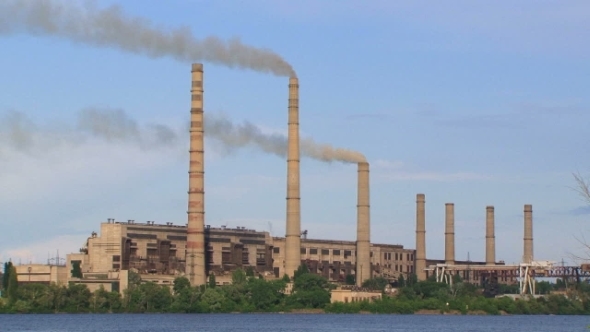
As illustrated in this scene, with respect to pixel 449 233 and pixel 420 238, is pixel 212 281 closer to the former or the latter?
pixel 420 238

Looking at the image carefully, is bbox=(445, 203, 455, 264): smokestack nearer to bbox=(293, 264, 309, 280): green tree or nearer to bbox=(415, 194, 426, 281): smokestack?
bbox=(415, 194, 426, 281): smokestack

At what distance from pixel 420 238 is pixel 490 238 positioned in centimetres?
879

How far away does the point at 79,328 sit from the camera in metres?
65.1

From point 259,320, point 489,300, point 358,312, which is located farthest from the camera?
point 489,300

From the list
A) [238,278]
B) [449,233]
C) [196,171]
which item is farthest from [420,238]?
[196,171]

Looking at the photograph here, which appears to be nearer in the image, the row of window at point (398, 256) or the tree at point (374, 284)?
the tree at point (374, 284)

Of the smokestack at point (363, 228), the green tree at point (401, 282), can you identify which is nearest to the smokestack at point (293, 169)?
the smokestack at point (363, 228)

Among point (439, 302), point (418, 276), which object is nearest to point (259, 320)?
point (439, 302)

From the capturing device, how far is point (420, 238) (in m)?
121

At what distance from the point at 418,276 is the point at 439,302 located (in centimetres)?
2144

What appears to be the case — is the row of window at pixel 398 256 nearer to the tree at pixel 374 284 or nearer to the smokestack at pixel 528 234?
the smokestack at pixel 528 234

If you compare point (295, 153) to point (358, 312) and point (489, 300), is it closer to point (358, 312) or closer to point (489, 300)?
point (358, 312)

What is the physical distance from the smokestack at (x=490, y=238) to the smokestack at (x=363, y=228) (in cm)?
1869

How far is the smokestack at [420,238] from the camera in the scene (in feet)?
390
